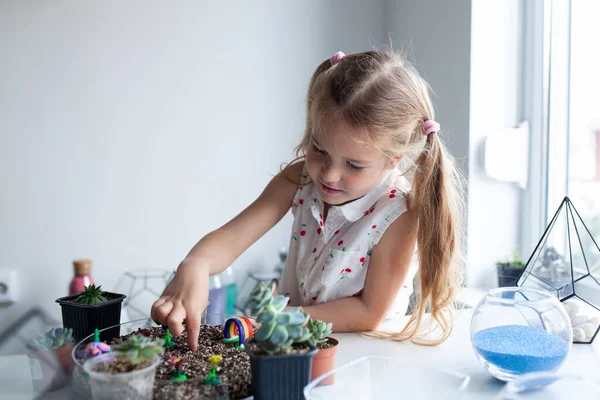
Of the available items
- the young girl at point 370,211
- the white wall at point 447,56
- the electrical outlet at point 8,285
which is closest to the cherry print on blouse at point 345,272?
the young girl at point 370,211

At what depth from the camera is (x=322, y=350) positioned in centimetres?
66

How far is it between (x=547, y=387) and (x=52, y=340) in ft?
1.92

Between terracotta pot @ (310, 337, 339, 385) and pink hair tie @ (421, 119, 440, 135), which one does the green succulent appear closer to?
terracotta pot @ (310, 337, 339, 385)

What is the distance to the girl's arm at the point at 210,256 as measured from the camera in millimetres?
774

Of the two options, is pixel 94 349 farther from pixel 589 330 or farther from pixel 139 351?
pixel 589 330

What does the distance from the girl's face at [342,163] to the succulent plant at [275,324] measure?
40 cm

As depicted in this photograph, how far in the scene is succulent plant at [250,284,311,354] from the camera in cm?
57

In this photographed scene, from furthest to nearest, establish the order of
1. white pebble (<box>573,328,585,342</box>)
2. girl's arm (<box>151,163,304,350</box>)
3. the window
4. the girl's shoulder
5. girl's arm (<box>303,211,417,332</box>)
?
the window
the girl's shoulder
girl's arm (<box>303,211,417,332</box>)
white pebble (<box>573,328,585,342</box>)
girl's arm (<box>151,163,304,350</box>)

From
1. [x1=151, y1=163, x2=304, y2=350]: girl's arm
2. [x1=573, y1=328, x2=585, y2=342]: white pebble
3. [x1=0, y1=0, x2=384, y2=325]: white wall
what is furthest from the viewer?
[x1=0, y1=0, x2=384, y2=325]: white wall

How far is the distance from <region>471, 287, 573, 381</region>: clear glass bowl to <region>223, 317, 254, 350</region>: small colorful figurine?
0.30m

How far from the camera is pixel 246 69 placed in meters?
1.67

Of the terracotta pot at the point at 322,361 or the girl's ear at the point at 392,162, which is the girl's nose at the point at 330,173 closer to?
the girl's ear at the point at 392,162

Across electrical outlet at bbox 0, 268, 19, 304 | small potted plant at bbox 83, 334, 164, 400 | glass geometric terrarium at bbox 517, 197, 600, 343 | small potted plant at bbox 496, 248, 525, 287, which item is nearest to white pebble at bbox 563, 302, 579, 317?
glass geometric terrarium at bbox 517, 197, 600, 343

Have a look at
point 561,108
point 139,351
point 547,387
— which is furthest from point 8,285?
point 561,108
